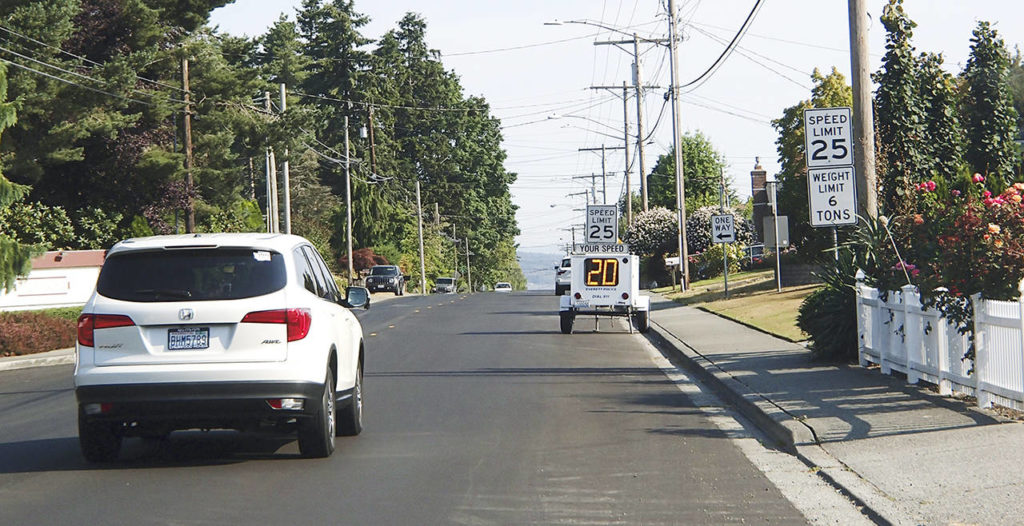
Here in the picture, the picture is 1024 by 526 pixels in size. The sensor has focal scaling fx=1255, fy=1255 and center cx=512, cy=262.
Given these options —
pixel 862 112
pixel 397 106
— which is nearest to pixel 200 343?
pixel 862 112

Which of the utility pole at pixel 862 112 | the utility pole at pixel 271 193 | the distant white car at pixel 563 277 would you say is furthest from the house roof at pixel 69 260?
the utility pole at pixel 862 112

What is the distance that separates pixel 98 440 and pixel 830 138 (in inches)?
415

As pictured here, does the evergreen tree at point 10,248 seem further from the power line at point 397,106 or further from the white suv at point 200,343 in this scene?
the power line at point 397,106

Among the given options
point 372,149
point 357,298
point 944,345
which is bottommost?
point 944,345

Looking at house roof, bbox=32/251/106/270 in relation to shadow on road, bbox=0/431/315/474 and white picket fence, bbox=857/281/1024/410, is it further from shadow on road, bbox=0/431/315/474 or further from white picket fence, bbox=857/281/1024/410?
white picket fence, bbox=857/281/1024/410

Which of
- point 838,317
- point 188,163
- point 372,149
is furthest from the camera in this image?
point 372,149

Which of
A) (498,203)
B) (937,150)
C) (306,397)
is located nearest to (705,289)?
(937,150)

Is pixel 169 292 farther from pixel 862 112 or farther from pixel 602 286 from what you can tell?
pixel 602 286

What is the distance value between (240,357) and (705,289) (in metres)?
37.4

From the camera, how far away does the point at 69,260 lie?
131 ft

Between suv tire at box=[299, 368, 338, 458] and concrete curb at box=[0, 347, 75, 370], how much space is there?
14.8 meters

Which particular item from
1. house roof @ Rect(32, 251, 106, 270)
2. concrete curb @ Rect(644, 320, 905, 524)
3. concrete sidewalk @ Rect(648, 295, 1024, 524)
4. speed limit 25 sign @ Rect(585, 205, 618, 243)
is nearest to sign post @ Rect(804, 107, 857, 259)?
concrete sidewalk @ Rect(648, 295, 1024, 524)

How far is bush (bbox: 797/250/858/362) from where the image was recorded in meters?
17.1

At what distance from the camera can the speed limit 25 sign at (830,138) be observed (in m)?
16.8
